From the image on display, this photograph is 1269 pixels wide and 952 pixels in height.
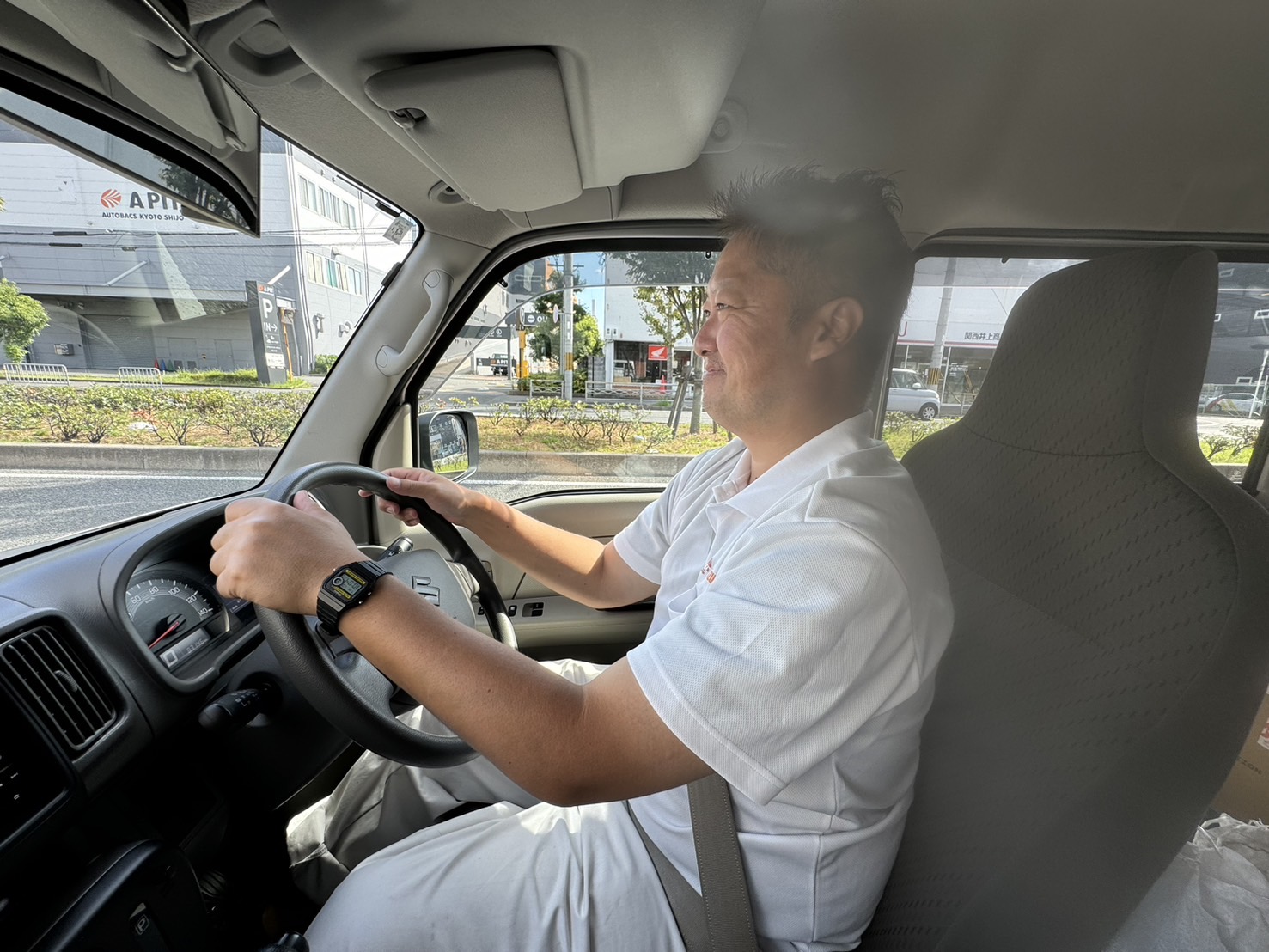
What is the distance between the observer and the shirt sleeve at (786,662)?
73cm

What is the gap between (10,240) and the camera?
1.00 meters

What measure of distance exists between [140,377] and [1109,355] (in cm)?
174

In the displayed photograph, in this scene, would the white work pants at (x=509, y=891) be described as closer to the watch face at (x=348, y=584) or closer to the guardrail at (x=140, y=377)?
the watch face at (x=348, y=584)

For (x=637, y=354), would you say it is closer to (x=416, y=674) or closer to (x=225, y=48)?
(x=225, y=48)

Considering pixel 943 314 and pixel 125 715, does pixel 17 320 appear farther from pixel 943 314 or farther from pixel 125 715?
pixel 943 314

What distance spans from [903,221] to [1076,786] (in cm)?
156

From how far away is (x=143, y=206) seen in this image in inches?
49.3

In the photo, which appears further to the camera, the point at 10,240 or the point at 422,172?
the point at 422,172

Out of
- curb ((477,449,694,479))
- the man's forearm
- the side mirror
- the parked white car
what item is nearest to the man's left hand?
the man's forearm

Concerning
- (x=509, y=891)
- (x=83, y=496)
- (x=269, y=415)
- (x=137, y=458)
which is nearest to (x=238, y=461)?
(x=269, y=415)

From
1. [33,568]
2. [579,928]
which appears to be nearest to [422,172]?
[33,568]

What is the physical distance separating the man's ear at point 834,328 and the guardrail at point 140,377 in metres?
1.31

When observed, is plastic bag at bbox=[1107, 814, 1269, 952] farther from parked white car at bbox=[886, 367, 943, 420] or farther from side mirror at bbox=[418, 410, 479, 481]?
side mirror at bbox=[418, 410, 479, 481]

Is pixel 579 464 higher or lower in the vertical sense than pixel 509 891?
higher
